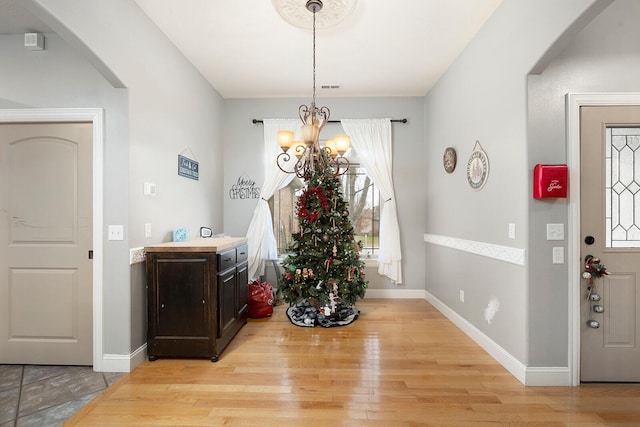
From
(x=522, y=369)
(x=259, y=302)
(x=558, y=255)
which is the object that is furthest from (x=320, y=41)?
(x=522, y=369)

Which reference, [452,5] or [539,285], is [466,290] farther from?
[452,5]

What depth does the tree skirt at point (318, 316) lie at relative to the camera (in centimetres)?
375

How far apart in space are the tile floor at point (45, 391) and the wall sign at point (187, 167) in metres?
2.04

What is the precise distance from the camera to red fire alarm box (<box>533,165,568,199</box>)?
2.34m

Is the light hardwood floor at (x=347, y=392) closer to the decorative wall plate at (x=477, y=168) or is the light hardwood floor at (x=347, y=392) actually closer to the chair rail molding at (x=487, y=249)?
the chair rail molding at (x=487, y=249)

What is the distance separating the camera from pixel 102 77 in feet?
8.73

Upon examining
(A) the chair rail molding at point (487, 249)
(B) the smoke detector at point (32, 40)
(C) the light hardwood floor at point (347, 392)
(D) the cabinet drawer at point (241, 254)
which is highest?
(B) the smoke detector at point (32, 40)

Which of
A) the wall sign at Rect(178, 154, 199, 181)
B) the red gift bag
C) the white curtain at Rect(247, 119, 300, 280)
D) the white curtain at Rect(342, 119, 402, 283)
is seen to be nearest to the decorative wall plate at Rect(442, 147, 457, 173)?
the white curtain at Rect(342, 119, 402, 283)

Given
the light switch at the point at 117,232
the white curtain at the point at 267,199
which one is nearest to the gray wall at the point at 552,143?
the white curtain at the point at 267,199

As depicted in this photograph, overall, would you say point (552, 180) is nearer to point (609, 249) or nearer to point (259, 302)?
point (609, 249)

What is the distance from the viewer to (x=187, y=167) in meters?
3.65

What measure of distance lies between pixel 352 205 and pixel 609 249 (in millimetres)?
3133

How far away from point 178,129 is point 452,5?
2.97m

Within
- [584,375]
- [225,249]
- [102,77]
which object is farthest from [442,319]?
[102,77]
